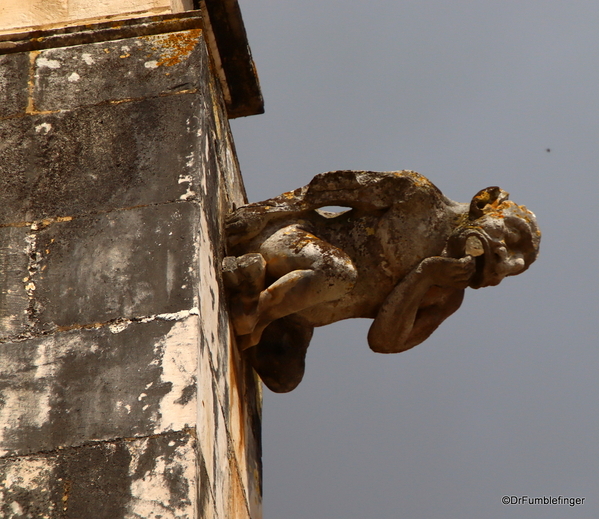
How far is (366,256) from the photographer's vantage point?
5.79m

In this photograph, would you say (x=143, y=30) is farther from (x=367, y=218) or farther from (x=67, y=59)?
(x=367, y=218)

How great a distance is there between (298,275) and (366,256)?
50 centimetres

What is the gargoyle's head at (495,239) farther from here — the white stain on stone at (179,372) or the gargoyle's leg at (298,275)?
the white stain on stone at (179,372)

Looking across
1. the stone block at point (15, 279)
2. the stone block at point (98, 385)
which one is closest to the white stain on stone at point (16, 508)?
the stone block at point (98, 385)

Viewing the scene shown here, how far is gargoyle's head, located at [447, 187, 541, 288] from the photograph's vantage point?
5.62 metres

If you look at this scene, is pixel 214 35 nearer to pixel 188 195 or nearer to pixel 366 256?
pixel 366 256

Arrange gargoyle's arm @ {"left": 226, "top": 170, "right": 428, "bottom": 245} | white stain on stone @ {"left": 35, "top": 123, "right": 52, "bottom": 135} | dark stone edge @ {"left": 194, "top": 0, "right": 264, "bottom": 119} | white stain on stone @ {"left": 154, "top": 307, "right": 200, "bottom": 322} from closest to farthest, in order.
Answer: white stain on stone @ {"left": 154, "top": 307, "right": 200, "bottom": 322} < white stain on stone @ {"left": 35, "top": 123, "right": 52, "bottom": 135} < gargoyle's arm @ {"left": 226, "top": 170, "right": 428, "bottom": 245} < dark stone edge @ {"left": 194, "top": 0, "right": 264, "bottom": 119}

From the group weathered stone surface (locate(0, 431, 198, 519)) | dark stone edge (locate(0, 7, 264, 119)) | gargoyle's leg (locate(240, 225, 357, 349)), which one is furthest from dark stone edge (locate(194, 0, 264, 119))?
weathered stone surface (locate(0, 431, 198, 519))

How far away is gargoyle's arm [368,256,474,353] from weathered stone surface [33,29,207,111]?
4.20 feet

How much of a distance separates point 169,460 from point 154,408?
0.22 m

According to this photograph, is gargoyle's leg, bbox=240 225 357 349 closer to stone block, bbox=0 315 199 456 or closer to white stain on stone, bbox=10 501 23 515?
stone block, bbox=0 315 199 456

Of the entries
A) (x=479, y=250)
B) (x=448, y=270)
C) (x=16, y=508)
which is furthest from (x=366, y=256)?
(x=16, y=508)

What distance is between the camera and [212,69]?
19.2ft

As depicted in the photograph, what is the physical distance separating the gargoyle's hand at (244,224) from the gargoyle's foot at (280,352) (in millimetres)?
534
